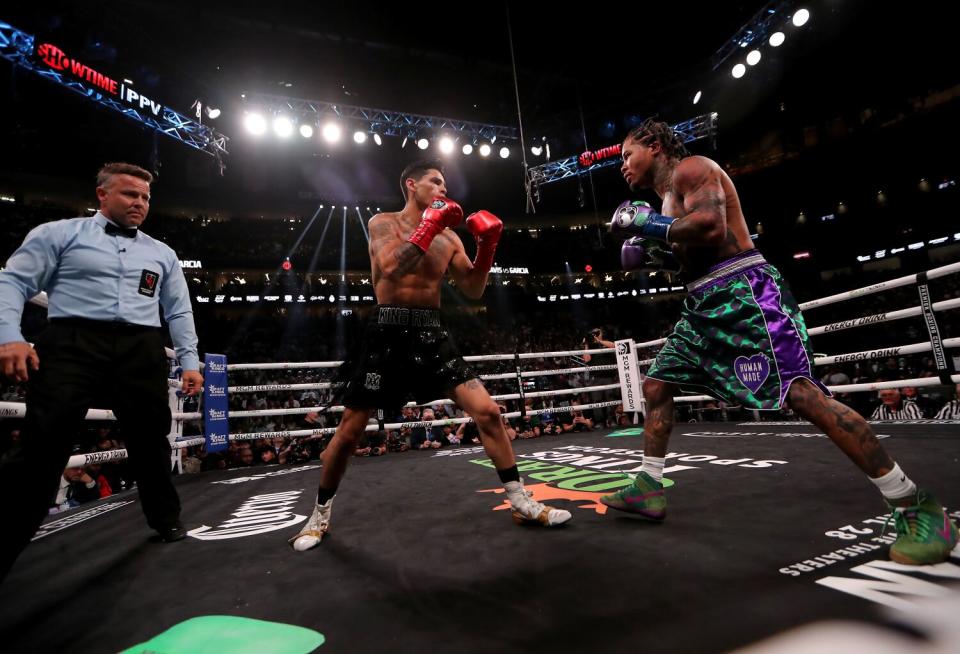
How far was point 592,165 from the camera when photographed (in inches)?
562

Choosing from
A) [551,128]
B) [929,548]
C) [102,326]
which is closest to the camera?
[929,548]

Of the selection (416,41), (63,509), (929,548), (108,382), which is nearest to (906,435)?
(929,548)

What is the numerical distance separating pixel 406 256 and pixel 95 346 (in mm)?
1236

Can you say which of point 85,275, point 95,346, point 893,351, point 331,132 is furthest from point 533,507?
point 331,132

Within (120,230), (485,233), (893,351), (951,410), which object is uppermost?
(120,230)

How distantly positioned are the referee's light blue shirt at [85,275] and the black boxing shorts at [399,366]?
81 cm

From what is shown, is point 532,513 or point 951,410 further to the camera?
point 951,410

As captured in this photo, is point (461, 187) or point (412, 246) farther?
point (461, 187)

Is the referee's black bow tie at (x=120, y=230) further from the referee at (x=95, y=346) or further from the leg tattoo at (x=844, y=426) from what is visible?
the leg tattoo at (x=844, y=426)

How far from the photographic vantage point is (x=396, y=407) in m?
1.91

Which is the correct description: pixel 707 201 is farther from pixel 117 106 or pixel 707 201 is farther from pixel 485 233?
pixel 117 106

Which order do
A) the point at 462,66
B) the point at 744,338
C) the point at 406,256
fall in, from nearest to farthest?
the point at 744,338
the point at 406,256
the point at 462,66

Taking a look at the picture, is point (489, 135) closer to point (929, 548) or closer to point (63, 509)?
point (63, 509)

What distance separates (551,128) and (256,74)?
841cm
